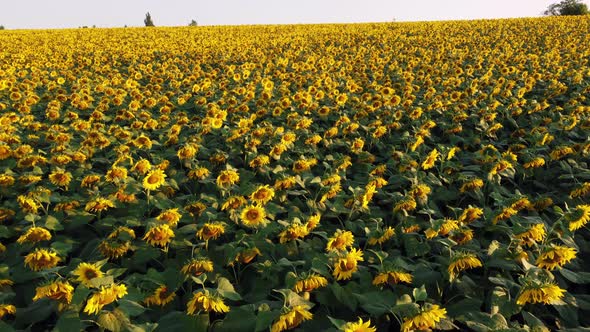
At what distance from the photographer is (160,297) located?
274cm

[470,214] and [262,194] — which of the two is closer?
[470,214]

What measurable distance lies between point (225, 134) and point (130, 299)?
366 centimetres

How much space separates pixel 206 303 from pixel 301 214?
174 cm

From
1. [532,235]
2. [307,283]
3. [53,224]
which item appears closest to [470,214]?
[532,235]

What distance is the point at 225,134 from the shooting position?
5.89 metres

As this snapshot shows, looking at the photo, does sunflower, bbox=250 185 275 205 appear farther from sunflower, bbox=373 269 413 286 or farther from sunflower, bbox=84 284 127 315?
sunflower, bbox=84 284 127 315

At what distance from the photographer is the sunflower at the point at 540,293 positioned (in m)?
2.23

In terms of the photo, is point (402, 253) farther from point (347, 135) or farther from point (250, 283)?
point (347, 135)

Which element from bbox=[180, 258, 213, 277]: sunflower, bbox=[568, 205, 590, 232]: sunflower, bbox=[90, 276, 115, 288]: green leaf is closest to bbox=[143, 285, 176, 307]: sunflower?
bbox=[180, 258, 213, 277]: sunflower

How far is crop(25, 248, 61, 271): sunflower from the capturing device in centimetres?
275

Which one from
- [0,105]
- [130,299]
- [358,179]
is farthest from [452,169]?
[0,105]

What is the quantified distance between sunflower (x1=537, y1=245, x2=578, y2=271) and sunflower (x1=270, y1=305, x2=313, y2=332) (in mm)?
1518

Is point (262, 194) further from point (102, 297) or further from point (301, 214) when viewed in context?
point (102, 297)

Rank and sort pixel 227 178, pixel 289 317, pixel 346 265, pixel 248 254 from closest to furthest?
pixel 289 317, pixel 346 265, pixel 248 254, pixel 227 178
